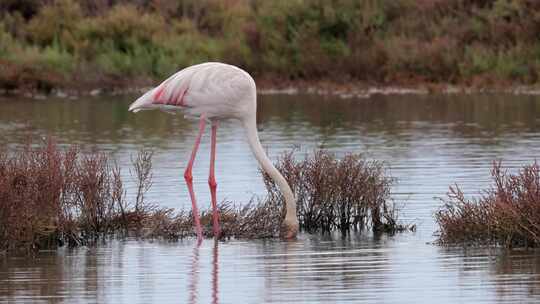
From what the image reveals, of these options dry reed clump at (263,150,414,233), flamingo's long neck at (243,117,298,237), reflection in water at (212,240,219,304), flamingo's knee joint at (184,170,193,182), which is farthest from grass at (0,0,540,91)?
reflection in water at (212,240,219,304)

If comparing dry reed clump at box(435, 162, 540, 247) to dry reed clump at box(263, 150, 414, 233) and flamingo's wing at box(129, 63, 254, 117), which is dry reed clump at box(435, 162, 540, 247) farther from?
flamingo's wing at box(129, 63, 254, 117)

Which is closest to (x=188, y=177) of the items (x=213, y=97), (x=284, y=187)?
(x=213, y=97)

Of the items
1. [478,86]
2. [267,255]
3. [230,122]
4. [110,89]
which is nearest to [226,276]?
[267,255]

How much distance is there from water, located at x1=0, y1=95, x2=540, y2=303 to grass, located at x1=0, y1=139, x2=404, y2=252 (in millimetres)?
325

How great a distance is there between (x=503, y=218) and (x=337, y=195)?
94.7 inches

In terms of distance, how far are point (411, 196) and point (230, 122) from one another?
683 inches

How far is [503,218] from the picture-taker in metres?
12.3

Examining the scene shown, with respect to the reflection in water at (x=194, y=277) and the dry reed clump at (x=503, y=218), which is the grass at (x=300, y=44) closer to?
the dry reed clump at (x=503, y=218)

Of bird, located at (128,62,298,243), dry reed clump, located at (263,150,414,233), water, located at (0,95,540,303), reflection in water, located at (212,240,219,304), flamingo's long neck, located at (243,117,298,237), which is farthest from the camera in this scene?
dry reed clump, located at (263,150,414,233)

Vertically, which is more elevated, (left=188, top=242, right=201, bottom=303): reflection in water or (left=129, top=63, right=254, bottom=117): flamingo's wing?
(left=129, top=63, right=254, bottom=117): flamingo's wing

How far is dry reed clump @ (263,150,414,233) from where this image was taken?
1420cm

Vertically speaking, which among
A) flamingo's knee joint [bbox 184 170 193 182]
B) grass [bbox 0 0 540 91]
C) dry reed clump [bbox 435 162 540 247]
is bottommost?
dry reed clump [bbox 435 162 540 247]

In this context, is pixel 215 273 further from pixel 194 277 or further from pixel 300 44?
pixel 300 44

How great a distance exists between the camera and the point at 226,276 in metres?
11.4
